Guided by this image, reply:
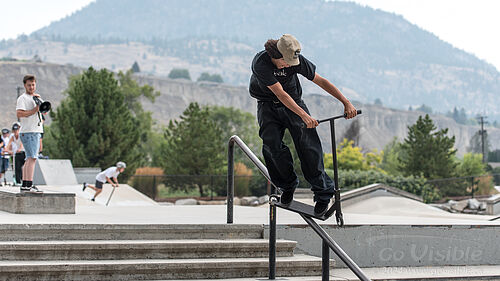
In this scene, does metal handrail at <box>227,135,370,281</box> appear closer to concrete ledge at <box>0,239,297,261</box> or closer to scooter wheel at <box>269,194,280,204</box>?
scooter wheel at <box>269,194,280,204</box>

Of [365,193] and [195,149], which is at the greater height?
[195,149]

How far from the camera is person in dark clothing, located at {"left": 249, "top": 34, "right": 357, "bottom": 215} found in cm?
522

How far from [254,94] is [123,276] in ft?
6.57

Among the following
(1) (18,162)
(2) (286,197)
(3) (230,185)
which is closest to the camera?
(2) (286,197)

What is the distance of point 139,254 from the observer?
19.5 ft

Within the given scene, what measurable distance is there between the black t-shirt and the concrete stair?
1641mm

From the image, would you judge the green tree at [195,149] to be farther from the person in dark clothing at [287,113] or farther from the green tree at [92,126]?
the person in dark clothing at [287,113]

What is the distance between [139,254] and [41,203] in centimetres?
274

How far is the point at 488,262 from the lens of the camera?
24.5ft

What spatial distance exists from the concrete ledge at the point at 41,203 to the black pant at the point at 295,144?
3.73m

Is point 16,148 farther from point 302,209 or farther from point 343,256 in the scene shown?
point 343,256

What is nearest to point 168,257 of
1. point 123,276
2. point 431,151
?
point 123,276

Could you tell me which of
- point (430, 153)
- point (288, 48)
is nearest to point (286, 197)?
point (288, 48)

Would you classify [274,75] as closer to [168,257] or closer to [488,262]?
[168,257]
